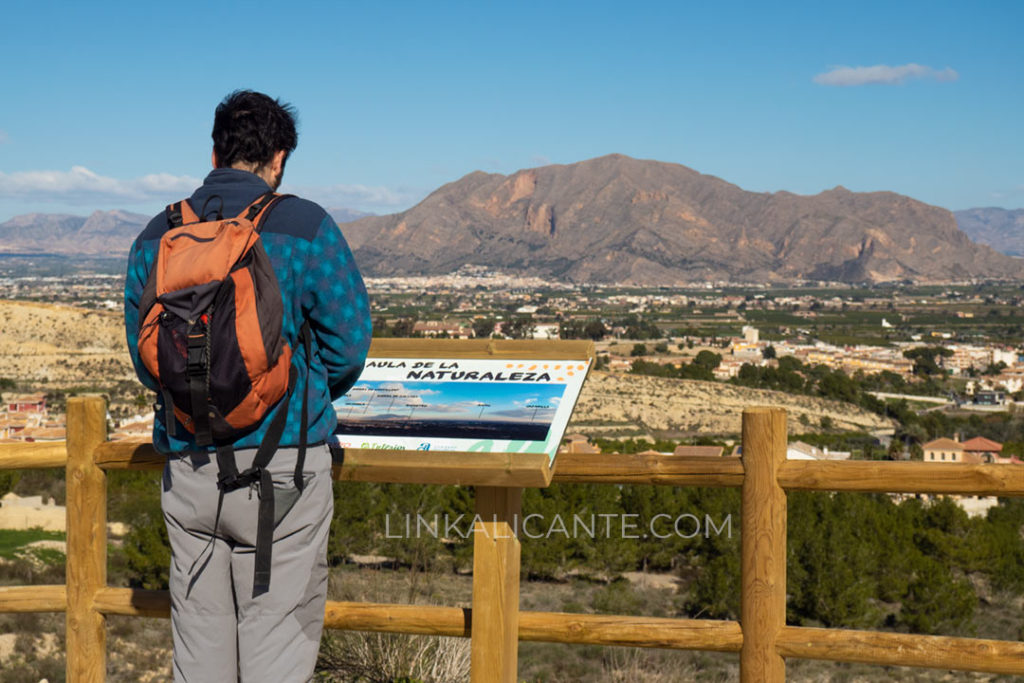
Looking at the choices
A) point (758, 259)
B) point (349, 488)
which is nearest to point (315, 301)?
point (349, 488)

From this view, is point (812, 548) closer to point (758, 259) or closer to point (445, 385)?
point (445, 385)

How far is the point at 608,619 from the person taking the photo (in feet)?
8.66

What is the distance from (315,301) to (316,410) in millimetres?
218

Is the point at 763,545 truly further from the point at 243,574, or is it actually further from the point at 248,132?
the point at 248,132

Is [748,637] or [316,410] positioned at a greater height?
[316,410]

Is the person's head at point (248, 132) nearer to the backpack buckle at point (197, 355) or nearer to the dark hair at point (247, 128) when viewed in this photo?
the dark hair at point (247, 128)

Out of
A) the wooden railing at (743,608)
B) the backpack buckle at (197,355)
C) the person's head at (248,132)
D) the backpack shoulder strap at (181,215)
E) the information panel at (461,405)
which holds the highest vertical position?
the person's head at (248,132)

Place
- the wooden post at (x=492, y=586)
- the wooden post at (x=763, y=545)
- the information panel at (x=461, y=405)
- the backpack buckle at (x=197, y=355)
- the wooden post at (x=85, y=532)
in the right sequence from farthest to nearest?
the wooden post at (x=85, y=532) < the wooden post at (x=763, y=545) < the wooden post at (x=492, y=586) < the information panel at (x=461, y=405) < the backpack buckle at (x=197, y=355)

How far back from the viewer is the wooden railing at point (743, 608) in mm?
2406

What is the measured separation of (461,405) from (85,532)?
1.26 meters

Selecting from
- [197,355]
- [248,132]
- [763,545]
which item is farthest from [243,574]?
[763,545]

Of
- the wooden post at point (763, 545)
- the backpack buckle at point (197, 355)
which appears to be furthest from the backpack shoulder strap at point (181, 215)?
the wooden post at point (763, 545)

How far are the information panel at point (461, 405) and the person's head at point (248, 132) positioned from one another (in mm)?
695

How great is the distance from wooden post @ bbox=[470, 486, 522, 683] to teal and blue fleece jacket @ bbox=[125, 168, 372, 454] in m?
0.53
